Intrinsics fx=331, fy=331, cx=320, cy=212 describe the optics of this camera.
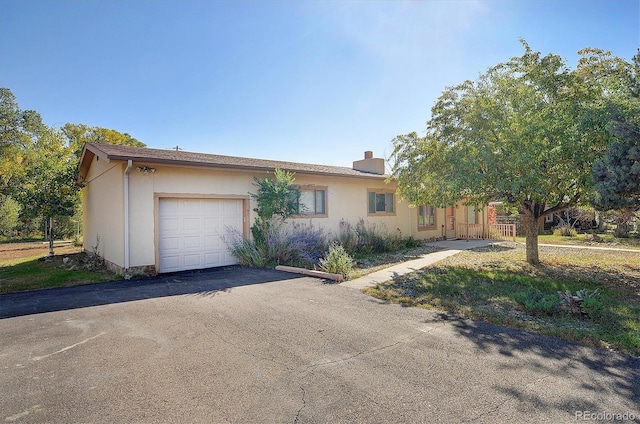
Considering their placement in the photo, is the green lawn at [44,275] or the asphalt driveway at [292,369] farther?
the green lawn at [44,275]

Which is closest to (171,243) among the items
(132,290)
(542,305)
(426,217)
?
(132,290)

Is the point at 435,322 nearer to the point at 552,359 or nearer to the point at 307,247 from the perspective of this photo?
the point at 552,359

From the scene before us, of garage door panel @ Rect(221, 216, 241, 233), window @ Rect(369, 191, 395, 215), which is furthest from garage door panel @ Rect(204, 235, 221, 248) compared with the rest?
window @ Rect(369, 191, 395, 215)

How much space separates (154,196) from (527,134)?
9.28 metres

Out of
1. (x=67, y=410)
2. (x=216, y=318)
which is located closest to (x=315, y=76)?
(x=216, y=318)

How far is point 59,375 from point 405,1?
9.35 m

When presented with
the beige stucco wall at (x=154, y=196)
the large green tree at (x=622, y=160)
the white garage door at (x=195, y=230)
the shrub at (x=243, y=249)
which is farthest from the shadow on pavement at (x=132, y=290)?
the large green tree at (x=622, y=160)

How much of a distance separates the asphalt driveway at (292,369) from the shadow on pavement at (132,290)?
1.29 ft

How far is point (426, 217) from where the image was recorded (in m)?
17.9

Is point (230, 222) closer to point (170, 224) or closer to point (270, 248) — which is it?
point (270, 248)

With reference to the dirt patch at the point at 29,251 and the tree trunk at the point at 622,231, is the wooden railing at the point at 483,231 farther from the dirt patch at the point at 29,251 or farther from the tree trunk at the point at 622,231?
the dirt patch at the point at 29,251

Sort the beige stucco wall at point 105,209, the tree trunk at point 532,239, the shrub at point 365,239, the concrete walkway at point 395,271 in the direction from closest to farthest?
the concrete walkway at point 395,271
the beige stucco wall at point 105,209
the tree trunk at point 532,239
the shrub at point 365,239

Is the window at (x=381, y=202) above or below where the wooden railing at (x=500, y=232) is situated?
above

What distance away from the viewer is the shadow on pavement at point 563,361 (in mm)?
2888
